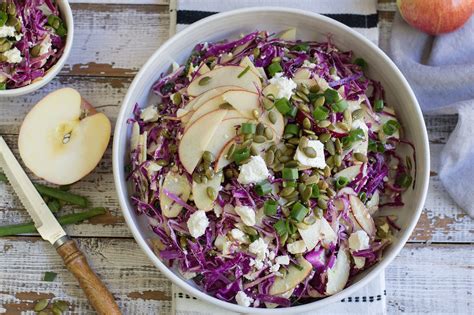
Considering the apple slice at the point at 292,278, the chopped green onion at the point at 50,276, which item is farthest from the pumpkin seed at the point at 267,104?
the chopped green onion at the point at 50,276

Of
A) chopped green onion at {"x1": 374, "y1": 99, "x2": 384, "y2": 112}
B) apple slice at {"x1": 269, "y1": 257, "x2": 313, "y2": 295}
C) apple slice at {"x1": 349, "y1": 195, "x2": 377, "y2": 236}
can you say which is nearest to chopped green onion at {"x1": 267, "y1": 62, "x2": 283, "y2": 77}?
chopped green onion at {"x1": 374, "y1": 99, "x2": 384, "y2": 112}

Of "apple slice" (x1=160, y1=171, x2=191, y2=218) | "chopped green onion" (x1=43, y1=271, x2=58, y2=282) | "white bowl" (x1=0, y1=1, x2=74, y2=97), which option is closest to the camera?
"apple slice" (x1=160, y1=171, x2=191, y2=218)

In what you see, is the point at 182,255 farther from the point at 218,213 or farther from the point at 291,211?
the point at 291,211

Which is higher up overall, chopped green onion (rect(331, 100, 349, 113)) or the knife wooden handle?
chopped green onion (rect(331, 100, 349, 113))

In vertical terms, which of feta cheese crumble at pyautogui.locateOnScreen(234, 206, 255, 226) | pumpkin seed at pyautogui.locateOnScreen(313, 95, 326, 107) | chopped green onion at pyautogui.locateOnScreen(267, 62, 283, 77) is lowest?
feta cheese crumble at pyautogui.locateOnScreen(234, 206, 255, 226)

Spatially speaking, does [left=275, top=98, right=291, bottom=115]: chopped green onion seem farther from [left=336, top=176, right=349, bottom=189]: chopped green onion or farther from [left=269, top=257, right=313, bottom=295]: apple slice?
[left=269, top=257, right=313, bottom=295]: apple slice

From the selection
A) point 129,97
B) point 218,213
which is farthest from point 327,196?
point 129,97
